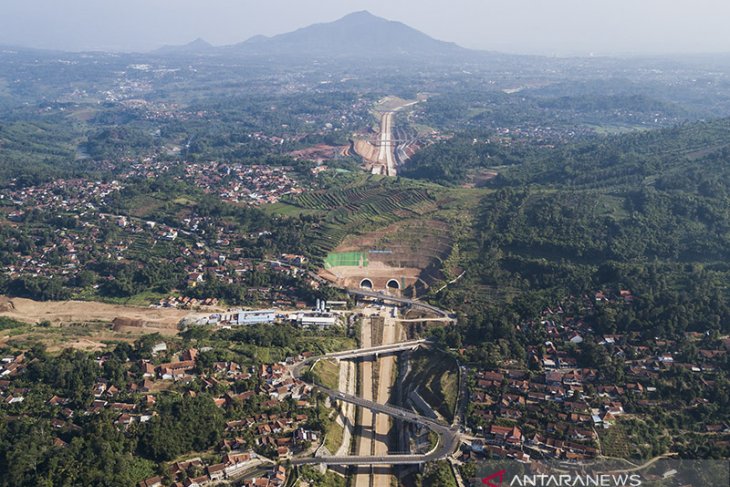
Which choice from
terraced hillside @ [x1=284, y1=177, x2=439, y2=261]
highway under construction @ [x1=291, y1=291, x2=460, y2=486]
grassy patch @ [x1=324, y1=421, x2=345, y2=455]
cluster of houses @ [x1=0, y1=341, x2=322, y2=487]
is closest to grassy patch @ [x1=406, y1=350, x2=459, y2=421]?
highway under construction @ [x1=291, y1=291, x2=460, y2=486]

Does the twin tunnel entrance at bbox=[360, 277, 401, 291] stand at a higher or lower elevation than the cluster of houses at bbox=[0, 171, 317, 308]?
lower

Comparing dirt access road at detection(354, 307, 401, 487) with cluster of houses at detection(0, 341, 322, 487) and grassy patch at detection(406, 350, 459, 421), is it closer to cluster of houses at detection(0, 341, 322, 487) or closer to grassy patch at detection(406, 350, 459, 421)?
grassy patch at detection(406, 350, 459, 421)

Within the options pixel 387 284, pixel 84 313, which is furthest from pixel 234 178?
pixel 84 313

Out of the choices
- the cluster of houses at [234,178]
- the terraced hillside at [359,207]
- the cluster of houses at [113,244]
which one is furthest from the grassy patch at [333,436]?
the cluster of houses at [234,178]

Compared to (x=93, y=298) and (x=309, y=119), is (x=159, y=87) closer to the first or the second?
(x=309, y=119)

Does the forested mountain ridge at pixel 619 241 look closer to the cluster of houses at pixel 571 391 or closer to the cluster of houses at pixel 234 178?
the cluster of houses at pixel 571 391

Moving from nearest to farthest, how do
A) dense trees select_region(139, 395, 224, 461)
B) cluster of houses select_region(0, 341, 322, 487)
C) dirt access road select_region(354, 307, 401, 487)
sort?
cluster of houses select_region(0, 341, 322, 487), dense trees select_region(139, 395, 224, 461), dirt access road select_region(354, 307, 401, 487)
